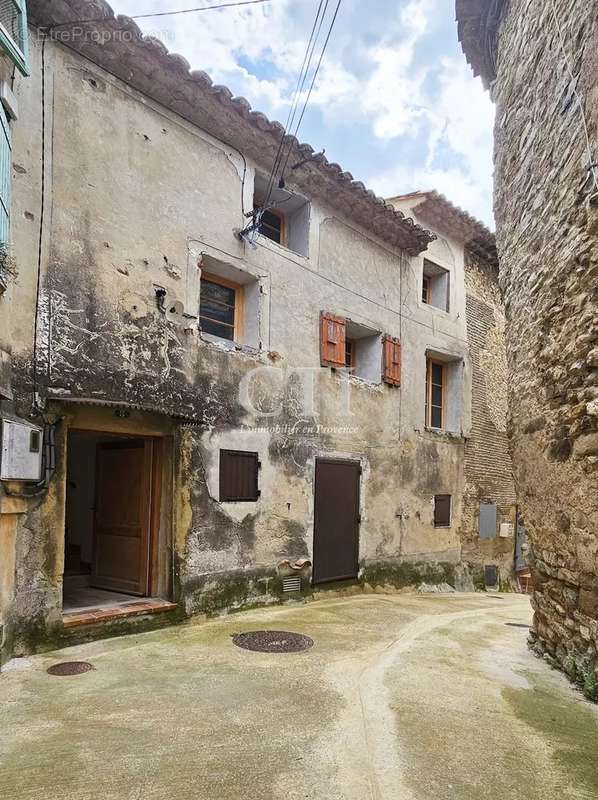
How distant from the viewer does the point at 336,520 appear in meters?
8.89

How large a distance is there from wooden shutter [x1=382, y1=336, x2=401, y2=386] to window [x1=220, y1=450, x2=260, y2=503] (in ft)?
11.1

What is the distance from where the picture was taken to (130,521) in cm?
700

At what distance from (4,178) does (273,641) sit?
510cm

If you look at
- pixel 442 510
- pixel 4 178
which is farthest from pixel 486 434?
pixel 4 178

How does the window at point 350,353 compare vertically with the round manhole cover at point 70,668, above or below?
above

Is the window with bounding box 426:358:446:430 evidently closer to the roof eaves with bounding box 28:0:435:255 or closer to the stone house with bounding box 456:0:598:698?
the roof eaves with bounding box 28:0:435:255

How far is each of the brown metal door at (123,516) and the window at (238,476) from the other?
95 cm

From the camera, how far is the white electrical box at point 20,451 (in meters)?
4.72

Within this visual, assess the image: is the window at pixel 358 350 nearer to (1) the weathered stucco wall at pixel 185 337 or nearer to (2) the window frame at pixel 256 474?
(1) the weathered stucco wall at pixel 185 337

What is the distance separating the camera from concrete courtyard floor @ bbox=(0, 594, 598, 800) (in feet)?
9.51

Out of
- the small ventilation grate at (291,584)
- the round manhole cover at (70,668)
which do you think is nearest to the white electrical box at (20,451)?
the round manhole cover at (70,668)

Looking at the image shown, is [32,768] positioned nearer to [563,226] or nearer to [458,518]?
[563,226]

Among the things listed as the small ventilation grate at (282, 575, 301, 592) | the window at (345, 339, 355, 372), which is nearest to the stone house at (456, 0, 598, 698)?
the small ventilation grate at (282, 575, 301, 592)

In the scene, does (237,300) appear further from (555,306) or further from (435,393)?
(435,393)
